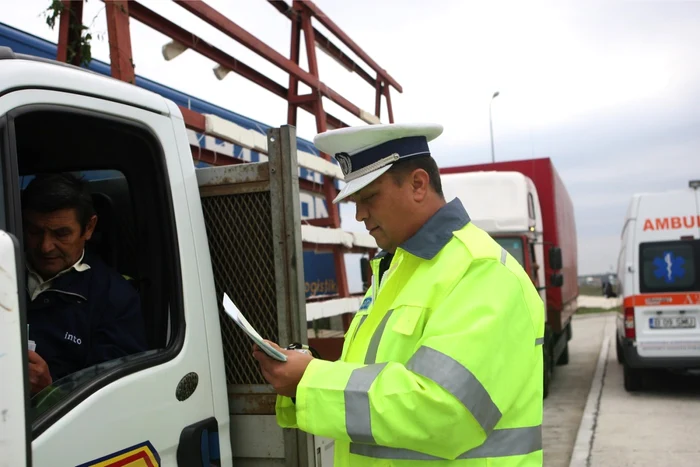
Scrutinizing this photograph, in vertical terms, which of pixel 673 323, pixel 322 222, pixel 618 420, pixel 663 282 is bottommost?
pixel 618 420

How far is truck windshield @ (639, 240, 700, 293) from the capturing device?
8.47 meters

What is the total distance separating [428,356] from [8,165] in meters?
0.94

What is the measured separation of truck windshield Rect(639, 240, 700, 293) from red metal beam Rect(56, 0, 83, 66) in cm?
738

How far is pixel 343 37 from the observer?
17.9 feet

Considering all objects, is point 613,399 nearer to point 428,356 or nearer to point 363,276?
point 363,276

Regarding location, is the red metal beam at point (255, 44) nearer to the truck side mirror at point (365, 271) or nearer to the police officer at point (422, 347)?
the truck side mirror at point (365, 271)

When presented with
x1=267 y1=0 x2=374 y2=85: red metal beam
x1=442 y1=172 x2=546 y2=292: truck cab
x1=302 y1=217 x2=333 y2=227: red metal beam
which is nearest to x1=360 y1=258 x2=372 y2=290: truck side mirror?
x1=302 y1=217 x2=333 y2=227: red metal beam

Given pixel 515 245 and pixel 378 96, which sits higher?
pixel 378 96

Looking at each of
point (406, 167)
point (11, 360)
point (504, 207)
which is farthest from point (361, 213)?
point (504, 207)

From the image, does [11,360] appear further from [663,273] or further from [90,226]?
[663,273]

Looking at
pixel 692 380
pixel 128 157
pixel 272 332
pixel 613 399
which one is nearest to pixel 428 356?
pixel 272 332

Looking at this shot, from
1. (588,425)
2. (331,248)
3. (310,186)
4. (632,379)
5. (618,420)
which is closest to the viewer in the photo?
(331,248)

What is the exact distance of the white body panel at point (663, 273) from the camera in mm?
8344

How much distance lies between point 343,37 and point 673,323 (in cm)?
562
